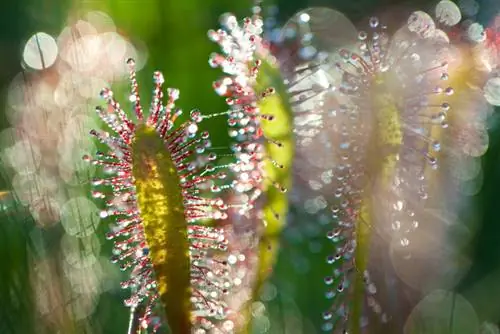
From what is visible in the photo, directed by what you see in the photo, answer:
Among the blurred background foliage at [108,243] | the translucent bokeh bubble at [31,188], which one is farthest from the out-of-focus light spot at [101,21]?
the translucent bokeh bubble at [31,188]

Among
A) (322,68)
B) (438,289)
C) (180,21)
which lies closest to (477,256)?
(438,289)

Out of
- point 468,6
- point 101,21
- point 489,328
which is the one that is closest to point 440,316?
point 489,328

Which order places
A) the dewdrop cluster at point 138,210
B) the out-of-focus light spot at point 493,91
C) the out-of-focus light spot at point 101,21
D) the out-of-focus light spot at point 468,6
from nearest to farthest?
the dewdrop cluster at point 138,210 → the out-of-focus light spot at point 493,91 → the out-of-focus light spot at point 468,6 → the out-of-focus light spot at point 101,21

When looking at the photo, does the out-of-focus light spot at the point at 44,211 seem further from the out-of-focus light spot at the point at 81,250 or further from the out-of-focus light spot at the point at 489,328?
the out-of-focus light spot at the point at 489,328

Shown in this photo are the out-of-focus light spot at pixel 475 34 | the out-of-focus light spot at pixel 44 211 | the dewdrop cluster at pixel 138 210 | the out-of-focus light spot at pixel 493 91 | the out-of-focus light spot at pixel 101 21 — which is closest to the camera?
the dewdrop cluster at pixel 138 210

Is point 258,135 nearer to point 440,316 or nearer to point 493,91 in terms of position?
point 440,316

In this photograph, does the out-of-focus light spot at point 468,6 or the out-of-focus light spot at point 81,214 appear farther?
the out-of-focus light spot at point 468,6

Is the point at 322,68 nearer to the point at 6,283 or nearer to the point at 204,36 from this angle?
the point at 6,283

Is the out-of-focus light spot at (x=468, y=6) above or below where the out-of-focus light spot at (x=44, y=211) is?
above

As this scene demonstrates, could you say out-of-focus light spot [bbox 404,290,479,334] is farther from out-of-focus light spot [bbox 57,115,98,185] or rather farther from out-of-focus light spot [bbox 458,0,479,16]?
out-of-focus light spot [bbox 458,0,479,16]
